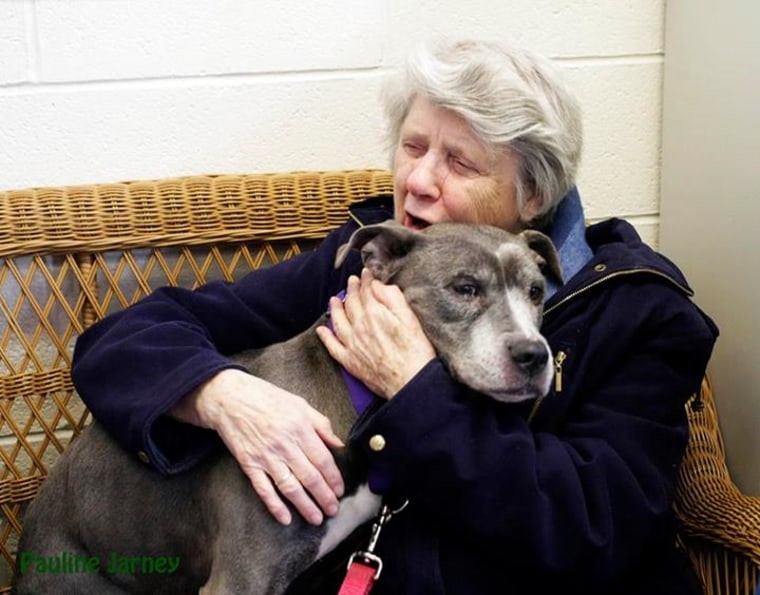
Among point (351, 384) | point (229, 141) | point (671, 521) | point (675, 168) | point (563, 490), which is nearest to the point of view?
point (563, 490)

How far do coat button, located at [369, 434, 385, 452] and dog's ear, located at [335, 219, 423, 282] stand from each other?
0.32 metres

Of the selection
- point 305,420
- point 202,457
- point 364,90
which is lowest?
point 202,457

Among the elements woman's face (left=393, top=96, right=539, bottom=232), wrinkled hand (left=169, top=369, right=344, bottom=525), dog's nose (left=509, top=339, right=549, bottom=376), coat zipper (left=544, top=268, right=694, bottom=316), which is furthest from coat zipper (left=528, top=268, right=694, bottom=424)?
wrinkled hand (left=169, top=369, right=344, bottom=525)

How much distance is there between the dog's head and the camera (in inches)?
62.3

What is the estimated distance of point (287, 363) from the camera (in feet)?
5.94

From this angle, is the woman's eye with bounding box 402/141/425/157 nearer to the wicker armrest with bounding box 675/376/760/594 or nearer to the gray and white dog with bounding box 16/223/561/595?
the gray and white dog with bounding box 16/223/561/595

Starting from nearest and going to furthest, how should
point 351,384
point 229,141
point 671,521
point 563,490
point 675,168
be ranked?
point 563,490 → point 351,384 → point 671,521 → point 229,141 → point 675,168

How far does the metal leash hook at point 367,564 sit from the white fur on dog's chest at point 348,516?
0.03m

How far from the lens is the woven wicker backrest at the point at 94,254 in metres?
2.09

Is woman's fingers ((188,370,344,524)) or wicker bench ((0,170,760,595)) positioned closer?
woman's fingers ((188,370,344,524))

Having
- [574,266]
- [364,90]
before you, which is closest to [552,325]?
[574,266]

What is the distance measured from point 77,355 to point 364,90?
0.96m

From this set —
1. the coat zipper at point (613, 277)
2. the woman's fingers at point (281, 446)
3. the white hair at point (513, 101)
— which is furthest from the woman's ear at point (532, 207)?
the woman's fingers at point (281, 446)

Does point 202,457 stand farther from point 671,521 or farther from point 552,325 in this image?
point 671,521
